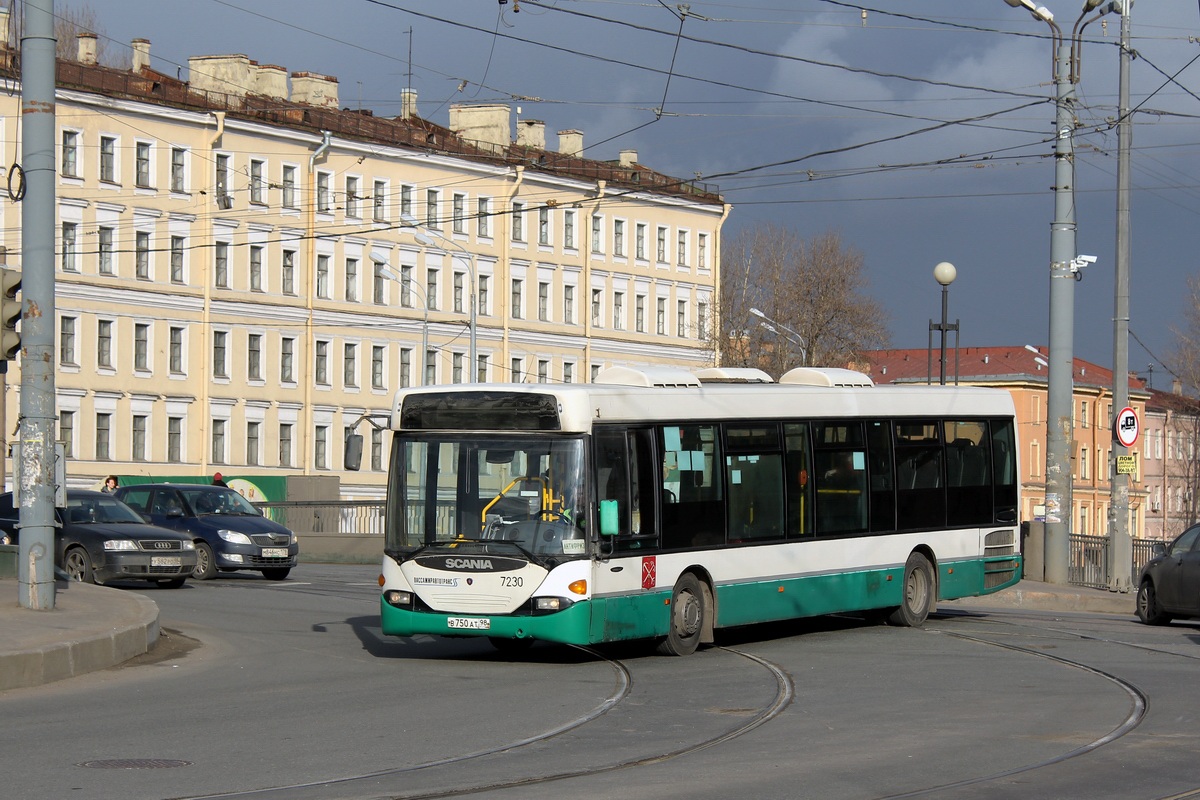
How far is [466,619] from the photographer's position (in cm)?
1625

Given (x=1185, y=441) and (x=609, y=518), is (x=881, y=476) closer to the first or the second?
(x=609, y=518)

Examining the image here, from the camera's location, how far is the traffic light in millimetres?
16922

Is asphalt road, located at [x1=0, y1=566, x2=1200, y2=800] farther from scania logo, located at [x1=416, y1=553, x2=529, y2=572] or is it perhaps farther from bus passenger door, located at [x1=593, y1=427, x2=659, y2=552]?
bus passenger door, located at [x1=593, y1=427, x2=659, y2=552]

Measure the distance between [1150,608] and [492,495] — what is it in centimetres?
1047

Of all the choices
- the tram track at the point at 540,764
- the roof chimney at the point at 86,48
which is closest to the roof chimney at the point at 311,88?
the roof chimney at the point at 86,48

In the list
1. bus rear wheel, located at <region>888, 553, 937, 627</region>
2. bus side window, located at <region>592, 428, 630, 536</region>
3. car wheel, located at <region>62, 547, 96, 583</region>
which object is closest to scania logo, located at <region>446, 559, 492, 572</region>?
bus side window, located at <region>592, 428, 630, 536</region>

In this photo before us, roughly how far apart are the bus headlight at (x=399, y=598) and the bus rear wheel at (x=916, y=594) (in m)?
6.50

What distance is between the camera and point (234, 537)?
2936cm

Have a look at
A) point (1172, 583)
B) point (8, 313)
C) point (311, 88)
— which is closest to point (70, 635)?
point (8, 313)

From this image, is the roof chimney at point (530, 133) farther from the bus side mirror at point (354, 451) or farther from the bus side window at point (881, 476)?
the bus side mirror at point (354, 451)

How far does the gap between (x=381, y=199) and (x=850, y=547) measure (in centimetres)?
5893

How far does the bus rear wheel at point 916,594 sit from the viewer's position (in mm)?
20734

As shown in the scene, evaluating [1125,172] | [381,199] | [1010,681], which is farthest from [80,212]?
[1010,681]

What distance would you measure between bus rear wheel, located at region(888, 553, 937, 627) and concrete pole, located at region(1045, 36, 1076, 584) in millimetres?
7918
